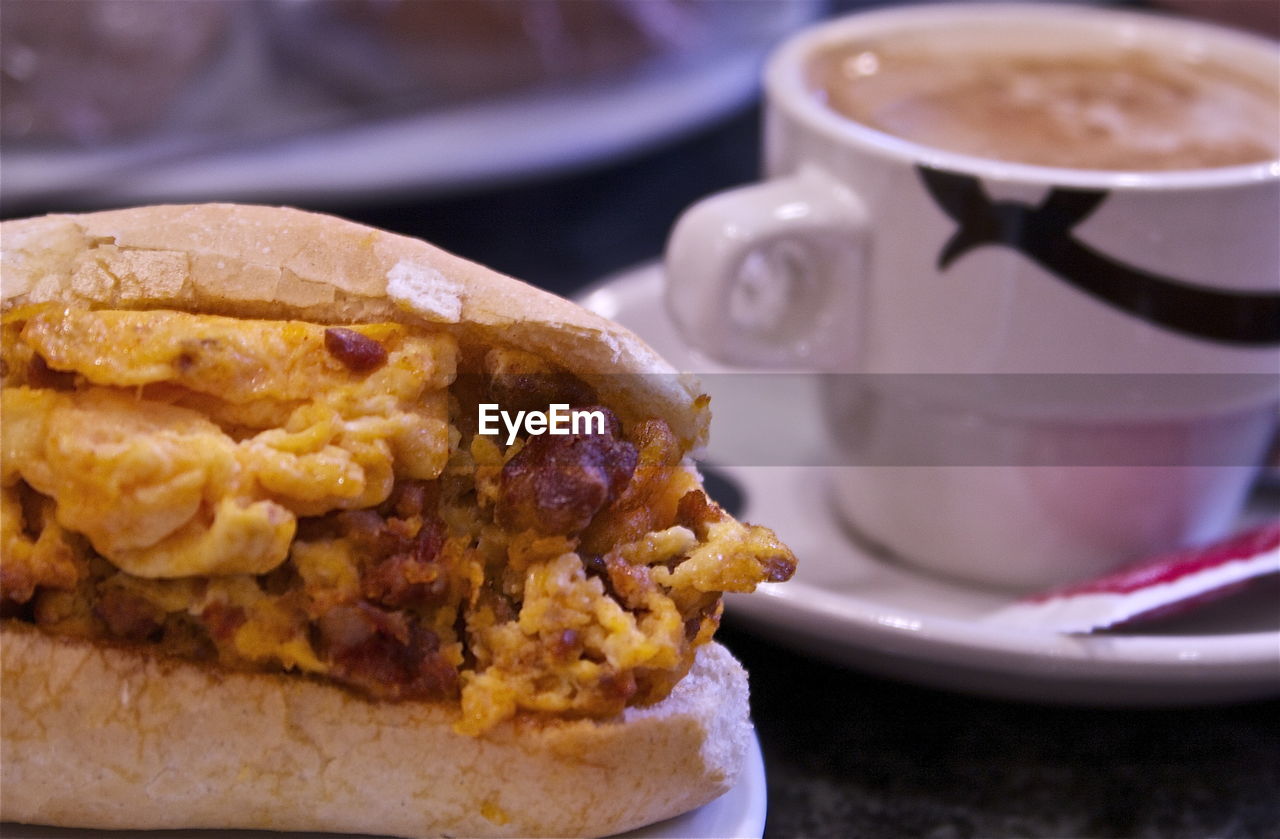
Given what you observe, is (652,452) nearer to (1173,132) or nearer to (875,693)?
(875,693)

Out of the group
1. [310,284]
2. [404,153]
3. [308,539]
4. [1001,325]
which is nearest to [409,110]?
[404,153]

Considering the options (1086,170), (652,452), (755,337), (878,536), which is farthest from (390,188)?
(652,452)

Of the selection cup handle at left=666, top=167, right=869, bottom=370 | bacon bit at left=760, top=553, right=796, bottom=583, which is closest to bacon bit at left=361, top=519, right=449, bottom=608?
bacon bit at left=760, top=553, right=796, bottom=583

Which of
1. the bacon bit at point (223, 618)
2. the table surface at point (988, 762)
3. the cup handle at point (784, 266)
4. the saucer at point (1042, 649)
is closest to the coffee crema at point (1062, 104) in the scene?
the cup handle at point (784, 266)

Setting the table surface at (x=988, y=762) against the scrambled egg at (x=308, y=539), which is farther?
the table surface at (x=988, y=762)

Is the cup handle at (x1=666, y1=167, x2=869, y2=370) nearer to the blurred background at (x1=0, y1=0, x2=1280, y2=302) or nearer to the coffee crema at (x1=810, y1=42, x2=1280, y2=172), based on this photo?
the coffee crema at (x1=810, y1=42, x2=1280, y2=172)

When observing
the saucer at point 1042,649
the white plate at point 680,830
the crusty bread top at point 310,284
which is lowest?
the saucer at point 1042,649

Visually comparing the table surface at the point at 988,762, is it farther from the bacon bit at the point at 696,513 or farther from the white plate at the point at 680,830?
the bacon bit at the point at 696,513

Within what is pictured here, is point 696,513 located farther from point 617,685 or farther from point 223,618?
point 223,618
